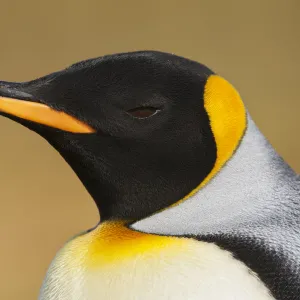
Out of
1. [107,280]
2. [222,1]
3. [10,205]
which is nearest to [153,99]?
[107,280]

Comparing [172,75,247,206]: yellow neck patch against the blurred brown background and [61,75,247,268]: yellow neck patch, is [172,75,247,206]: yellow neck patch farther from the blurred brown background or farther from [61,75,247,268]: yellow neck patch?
the blurred brown background

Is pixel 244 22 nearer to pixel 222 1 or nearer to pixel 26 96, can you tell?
pixel 222 1

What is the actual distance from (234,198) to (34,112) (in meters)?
0.25

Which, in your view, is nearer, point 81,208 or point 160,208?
point 160,208

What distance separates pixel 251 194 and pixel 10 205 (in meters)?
2.35

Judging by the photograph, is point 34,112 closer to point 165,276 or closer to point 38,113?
point 38,113

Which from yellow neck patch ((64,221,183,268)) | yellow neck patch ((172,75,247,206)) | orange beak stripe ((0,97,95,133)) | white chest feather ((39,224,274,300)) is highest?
orange beak stripe ((0,97,95,133))

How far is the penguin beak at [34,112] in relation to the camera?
27.7 inches

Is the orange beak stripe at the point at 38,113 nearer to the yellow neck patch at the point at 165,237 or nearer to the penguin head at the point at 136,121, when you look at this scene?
the penguin head at the point at 136,121

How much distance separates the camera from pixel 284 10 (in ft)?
10.6

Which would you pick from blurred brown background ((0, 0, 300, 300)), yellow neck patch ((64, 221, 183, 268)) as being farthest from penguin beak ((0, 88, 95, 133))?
blurred brown background ((0, 0, 300, 300))

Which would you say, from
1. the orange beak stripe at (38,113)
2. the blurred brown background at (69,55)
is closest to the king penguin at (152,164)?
the orange beak stripe at (38,113)

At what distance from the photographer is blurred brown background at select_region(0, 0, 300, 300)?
2955mm

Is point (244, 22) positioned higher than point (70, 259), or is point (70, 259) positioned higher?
point (244, 22)
